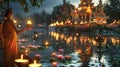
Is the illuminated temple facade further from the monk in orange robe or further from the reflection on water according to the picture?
the monk in orange robe

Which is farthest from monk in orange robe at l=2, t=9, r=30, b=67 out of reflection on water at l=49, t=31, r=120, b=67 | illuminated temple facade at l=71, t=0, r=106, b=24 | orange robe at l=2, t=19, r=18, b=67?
illuminated temple facade at l=71, t=0, r=106, b=24

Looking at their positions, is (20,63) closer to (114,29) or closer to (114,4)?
(114,29)

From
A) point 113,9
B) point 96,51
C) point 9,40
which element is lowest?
point 96,51

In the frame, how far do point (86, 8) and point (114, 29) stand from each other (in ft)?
95.4

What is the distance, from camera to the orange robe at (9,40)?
10.1m

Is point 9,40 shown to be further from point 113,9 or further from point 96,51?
point 113,9

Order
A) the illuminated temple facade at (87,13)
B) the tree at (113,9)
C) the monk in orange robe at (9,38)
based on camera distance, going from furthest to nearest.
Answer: the illuminated temple facade at (87,13) < the tree at (113,9) < the monk in orange robe at (9,38)

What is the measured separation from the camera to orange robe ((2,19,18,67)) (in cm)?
1011

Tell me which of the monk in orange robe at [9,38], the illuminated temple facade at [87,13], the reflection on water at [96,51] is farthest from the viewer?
the illuminated temple facade at [87,13]

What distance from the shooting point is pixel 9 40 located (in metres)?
10.1

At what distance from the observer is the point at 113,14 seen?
63.2 metres

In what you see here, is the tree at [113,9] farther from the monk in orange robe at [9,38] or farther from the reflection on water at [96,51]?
the monk in orange robe at [9,38]

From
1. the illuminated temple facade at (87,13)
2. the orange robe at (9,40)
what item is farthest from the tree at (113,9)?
the orange robe at (9,40)

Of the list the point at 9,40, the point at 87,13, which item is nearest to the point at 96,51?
the point at 9,40
